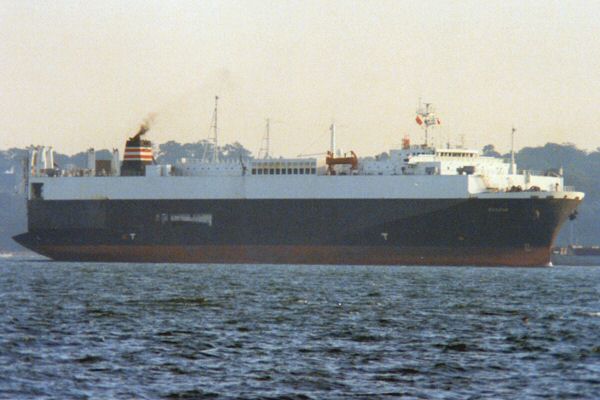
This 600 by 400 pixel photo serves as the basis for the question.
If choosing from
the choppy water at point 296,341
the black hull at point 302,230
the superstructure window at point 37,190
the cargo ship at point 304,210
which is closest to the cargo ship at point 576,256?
the cargo ship at point 304,210

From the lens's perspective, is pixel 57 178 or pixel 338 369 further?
pixel 57 178

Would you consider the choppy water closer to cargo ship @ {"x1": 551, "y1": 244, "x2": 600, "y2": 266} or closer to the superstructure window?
the superstructure window

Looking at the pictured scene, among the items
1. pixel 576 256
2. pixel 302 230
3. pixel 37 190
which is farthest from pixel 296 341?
pixel 576 256

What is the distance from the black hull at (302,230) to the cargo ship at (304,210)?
76 millimetres

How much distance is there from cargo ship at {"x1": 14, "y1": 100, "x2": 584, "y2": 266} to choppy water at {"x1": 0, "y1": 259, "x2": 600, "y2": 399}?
23.4 meters

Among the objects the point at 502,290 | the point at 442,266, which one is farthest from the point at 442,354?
the point at 442,266

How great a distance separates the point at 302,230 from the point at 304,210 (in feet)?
4.74

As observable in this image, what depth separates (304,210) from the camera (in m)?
89.2

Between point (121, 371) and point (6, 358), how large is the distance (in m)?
3.33

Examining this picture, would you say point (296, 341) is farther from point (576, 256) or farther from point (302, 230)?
point (576, 256)

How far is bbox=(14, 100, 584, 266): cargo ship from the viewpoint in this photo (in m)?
85.2

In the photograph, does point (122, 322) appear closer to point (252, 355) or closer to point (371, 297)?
point (252, 355)

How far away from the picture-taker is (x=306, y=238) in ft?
292

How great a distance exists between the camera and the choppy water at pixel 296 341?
85.4 ft
